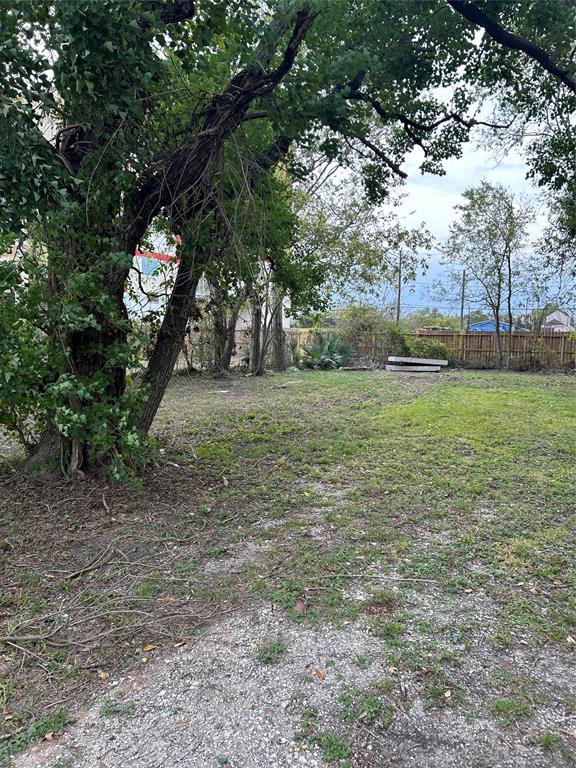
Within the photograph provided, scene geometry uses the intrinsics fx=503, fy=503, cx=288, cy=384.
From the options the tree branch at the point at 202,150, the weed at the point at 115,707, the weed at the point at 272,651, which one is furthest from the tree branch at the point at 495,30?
the weed at the point at 115,707

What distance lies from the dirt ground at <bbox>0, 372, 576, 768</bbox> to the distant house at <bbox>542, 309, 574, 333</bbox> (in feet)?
35.6

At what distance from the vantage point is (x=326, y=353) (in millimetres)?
14594

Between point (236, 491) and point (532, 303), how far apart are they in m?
12.8

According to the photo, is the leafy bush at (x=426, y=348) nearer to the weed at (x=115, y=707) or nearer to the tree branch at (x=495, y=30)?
the tree branch at (x=495, y=30)

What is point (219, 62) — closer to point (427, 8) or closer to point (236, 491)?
point (427, 8)

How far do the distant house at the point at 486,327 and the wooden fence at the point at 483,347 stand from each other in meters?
0.23

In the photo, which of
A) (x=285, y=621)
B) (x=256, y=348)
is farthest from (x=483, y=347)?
(x=285, y=621)

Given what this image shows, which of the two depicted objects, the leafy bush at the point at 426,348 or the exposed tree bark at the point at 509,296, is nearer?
the exposed tree bark at the point at 509,296

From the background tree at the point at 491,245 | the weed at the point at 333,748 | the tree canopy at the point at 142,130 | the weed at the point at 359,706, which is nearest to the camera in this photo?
the weed at the point at 333,748

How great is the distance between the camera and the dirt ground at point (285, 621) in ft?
5.19

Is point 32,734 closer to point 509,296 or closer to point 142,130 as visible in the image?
point 142,130

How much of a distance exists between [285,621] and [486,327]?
14924 millimetres

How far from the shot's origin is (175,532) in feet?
10.2

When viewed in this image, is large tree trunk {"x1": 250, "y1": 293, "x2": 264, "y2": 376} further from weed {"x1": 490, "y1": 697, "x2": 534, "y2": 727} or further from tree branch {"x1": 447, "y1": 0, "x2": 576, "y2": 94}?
weed {"x1": 490, "y1": 697, "x2": 534, "y2": 727}
